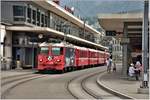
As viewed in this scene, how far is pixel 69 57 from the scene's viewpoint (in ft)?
153

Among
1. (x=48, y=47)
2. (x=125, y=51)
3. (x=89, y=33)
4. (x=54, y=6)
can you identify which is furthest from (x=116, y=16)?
(x=89, y=33)

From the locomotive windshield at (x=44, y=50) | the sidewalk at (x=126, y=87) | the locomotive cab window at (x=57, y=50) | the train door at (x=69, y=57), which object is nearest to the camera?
the sidewalk at (x=126, y=87)

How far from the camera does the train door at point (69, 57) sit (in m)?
45.4

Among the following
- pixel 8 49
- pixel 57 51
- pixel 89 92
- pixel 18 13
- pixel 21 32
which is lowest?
pixel 89 92

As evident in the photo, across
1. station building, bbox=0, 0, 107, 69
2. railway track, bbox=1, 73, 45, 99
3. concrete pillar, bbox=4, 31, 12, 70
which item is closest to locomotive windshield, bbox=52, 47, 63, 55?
station building, bbox=0, 0, 107, 69

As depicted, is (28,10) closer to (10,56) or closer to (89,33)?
(10,56)

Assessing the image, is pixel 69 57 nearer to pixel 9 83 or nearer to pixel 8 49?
pixel 8 49

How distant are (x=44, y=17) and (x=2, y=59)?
20.2 meters

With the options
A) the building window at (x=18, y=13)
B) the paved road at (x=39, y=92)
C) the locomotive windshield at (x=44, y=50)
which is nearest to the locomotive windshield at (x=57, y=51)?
the locomotive windshield at (x=44, y=50)

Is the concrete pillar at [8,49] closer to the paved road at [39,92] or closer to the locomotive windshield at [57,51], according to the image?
the locomotive windshield at [57,51]

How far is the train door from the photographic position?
149 ft

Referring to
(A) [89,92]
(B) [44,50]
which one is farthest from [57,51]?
(A) [89,92]

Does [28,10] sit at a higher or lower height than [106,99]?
higher

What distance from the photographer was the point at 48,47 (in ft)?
144
